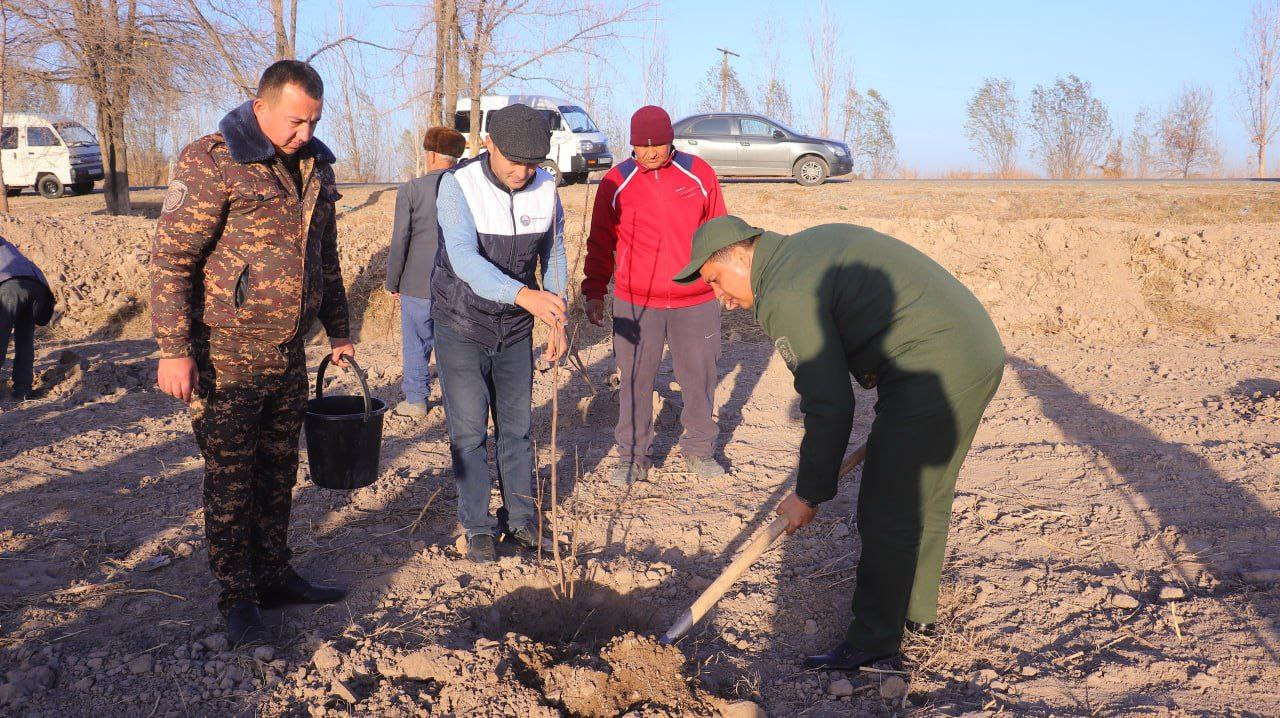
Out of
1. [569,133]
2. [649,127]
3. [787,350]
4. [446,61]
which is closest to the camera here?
[787,350]

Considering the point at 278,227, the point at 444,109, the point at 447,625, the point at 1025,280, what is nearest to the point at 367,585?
the point at 447,625

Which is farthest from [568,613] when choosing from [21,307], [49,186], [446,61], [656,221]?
[49,186]

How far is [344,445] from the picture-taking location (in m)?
3.38

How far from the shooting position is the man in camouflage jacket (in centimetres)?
271

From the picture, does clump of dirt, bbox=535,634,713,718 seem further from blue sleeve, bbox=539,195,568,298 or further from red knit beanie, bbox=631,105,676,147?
red knit beanie, bbox=631,105,676,147

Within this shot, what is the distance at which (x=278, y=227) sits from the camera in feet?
9.43

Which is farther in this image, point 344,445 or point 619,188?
point 619,188

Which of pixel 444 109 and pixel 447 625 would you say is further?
pixel 444 109

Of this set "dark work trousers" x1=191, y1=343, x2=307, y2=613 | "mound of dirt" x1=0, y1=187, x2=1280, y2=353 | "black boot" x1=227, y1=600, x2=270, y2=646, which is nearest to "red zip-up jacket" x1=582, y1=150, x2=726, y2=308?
"dark work trousers" x1=191, y1=343, x2=307, y2=613

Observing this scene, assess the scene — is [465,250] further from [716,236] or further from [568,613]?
[568,613]

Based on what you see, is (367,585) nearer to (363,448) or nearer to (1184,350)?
(363,448)

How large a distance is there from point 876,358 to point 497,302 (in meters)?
1.52

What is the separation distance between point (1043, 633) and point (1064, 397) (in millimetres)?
3979

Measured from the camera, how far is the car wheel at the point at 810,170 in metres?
15.0
